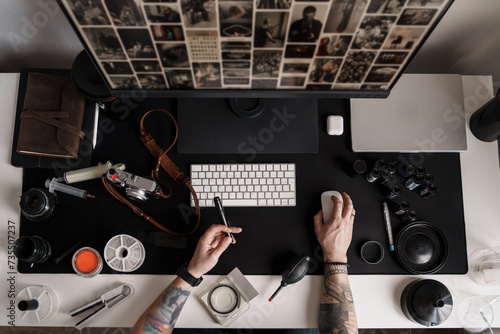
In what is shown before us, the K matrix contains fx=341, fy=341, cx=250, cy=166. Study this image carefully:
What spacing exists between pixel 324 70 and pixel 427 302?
0.78 meters

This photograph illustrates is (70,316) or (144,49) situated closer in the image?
(144,49)

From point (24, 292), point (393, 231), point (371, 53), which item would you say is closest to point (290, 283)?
point (393, 231)

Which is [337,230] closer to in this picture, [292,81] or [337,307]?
[337,307]

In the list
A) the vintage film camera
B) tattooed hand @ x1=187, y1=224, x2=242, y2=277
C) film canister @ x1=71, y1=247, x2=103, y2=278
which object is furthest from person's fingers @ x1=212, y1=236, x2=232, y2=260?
film canister @ x1=71, y1=247, x2=103, y2=278

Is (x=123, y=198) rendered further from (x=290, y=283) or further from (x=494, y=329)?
(x=494, y=329)

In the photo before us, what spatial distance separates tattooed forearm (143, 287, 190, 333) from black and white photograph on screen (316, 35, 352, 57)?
81cm

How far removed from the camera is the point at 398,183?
1172 millimetres

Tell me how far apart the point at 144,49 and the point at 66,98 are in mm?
450

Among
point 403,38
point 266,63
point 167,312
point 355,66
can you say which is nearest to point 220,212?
point 167,312

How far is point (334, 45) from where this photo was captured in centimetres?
81

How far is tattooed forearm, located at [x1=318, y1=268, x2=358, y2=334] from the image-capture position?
3.44ft

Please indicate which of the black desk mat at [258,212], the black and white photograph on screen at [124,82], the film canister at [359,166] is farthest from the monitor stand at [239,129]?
the black and white photograph on screen at [124,82]

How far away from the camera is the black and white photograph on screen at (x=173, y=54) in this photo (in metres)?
0.81

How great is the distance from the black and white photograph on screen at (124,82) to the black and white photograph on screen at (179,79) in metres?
0.09
